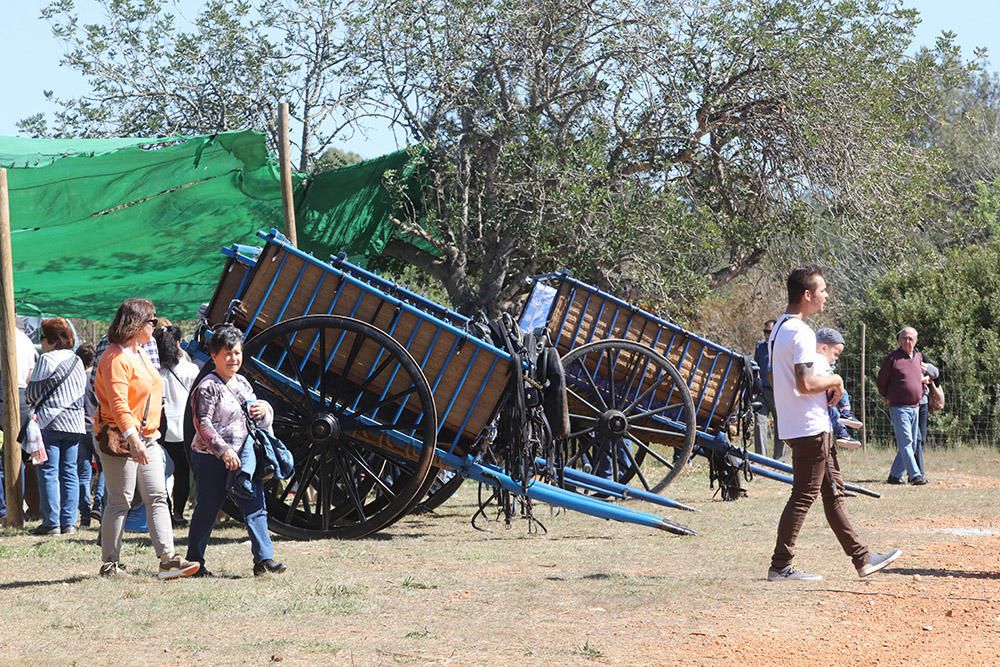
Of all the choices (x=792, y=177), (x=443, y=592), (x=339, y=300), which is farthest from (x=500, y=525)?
(x=792, y=177)

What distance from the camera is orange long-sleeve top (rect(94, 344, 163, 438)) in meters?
6.89

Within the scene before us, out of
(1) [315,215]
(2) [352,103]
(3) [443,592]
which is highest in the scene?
(2) [352,103]

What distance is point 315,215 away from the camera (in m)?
12.9

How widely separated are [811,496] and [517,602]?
1693 mm

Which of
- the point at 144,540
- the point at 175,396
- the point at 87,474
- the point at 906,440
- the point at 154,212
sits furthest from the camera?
the point at 906,440

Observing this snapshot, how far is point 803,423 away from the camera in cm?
677

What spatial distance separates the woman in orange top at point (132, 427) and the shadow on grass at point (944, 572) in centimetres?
409

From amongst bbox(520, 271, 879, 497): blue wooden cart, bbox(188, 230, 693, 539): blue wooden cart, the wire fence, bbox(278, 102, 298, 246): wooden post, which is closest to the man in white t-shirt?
bbox(188, 230, 693, 539): blue wooden cart

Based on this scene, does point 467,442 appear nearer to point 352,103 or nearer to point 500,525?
point 500,525

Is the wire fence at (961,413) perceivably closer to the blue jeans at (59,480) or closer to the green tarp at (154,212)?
the green tarp at (154,212)

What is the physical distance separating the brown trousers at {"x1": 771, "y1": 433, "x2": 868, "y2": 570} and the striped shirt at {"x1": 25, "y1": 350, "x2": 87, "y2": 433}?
214 inches

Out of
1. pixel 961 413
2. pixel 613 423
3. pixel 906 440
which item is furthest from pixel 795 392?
pixel 961 413

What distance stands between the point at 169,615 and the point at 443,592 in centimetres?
146

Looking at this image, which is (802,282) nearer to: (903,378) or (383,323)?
(383,323)
